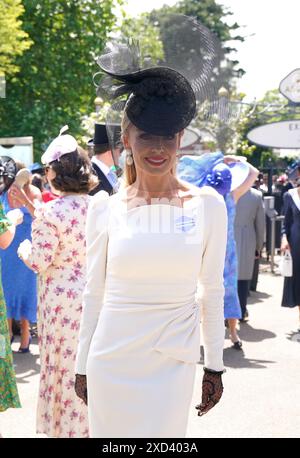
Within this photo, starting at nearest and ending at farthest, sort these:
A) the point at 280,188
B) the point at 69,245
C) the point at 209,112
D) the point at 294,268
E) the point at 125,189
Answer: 1. the point at 125,189
2. the point at 209,112
3. the point at 69,245
4. the point at 294,268
5. the point at 280,188

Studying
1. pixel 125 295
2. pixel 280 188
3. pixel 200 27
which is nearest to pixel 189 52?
pixel 200 27

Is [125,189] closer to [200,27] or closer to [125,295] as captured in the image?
[125,295]

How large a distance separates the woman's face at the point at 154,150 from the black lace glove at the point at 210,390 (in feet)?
2.64

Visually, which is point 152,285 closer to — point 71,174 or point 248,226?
point 71,174

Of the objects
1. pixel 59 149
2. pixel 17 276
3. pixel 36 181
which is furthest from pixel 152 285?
pixel 36 181

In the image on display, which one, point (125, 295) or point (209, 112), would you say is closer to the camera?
point (125, 295)

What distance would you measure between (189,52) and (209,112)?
0.93 feet

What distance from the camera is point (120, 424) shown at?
2553 millimetres

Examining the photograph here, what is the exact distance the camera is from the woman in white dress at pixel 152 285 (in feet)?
8.25

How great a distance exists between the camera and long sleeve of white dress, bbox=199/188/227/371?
2.64 m

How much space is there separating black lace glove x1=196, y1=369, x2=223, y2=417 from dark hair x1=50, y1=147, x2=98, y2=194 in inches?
68.3

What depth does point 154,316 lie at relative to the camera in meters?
2.51

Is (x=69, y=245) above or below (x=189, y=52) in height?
below

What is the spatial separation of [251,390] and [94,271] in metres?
3.47
